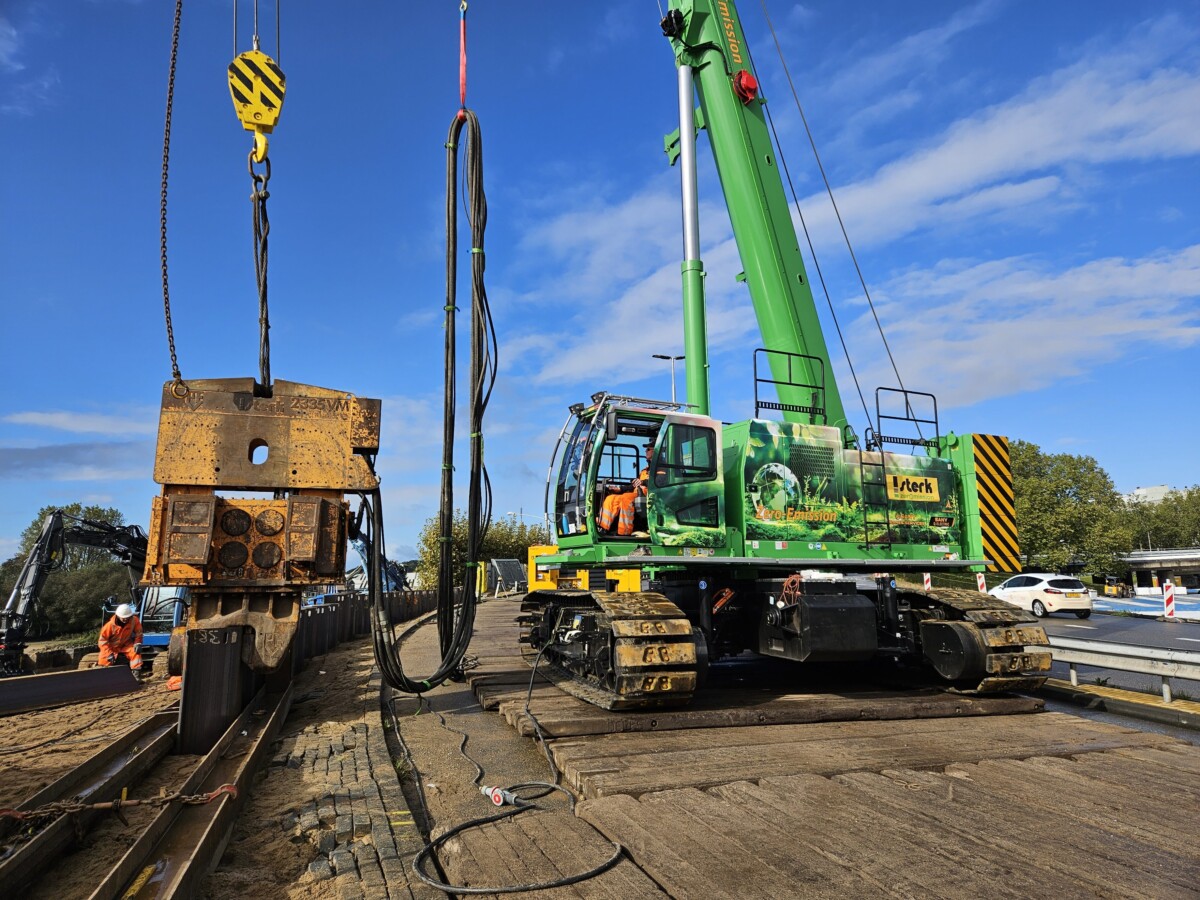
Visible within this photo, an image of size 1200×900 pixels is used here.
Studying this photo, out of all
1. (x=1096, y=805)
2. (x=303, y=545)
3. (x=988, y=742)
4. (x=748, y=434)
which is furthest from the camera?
(x=748, y=434)

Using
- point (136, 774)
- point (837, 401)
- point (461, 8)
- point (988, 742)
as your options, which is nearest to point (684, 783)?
point (988, 742)

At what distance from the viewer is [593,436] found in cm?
809

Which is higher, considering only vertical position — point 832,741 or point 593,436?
point 593,436

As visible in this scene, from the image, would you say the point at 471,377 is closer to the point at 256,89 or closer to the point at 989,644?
the point at 256,89

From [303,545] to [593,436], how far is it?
3.09 meters

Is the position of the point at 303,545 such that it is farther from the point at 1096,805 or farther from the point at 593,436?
the point at 1096,805

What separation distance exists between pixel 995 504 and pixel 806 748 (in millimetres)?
4865

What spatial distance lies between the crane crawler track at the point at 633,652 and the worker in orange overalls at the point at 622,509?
0.73 m

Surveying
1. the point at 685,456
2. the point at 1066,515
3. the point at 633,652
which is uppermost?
the point at 1066,515

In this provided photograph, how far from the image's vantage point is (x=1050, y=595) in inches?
918

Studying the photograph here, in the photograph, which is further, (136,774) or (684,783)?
(136,774)

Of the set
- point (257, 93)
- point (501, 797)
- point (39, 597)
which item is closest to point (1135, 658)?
point (501, 797)

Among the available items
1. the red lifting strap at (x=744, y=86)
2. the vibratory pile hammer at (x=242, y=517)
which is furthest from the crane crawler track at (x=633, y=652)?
the red lifting strap at (x=744, y=86)

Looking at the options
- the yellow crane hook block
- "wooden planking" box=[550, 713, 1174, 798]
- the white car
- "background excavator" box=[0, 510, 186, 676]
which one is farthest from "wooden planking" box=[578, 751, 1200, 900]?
the white car
